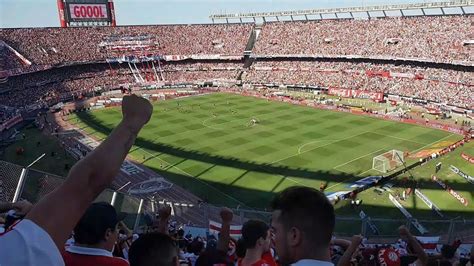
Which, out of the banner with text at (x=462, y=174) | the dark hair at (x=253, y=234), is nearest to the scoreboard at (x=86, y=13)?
the banner with text at (x=462, y=174)

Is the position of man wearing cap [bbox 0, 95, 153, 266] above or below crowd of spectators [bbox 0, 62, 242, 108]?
below

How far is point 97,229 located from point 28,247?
145 cm

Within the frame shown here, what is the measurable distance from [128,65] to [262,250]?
76.8 m

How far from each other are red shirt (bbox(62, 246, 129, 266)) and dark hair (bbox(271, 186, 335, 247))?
3.93ft

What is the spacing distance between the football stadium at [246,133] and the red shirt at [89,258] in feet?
0.09

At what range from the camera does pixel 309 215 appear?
9.68 feet

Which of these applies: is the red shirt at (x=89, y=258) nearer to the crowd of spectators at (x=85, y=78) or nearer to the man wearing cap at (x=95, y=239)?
the man wearing cap at (x=95, y=239)

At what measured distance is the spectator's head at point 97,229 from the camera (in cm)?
306

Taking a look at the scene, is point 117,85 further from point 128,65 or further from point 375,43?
point 375,43

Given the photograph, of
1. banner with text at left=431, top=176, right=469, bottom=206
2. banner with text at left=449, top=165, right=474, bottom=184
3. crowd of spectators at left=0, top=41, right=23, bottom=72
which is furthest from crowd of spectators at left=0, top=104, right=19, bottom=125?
banner with text at left=449, top=165, right=474, bottom=184

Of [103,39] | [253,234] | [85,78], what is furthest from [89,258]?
[103,39]

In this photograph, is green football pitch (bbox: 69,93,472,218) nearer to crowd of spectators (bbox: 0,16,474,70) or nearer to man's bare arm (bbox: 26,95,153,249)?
crowd of spectators (bbox: 0,16,474,70)

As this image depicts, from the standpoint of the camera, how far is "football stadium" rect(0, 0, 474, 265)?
3.86 meters

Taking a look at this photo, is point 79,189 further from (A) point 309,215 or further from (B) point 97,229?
(A) point 309,215
